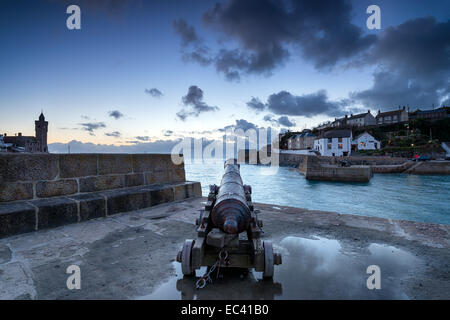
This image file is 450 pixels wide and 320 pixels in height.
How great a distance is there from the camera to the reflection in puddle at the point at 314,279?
Answer: 2.01m

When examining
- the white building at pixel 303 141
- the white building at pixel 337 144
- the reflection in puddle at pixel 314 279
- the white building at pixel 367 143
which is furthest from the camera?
the white building at pixel 303 141

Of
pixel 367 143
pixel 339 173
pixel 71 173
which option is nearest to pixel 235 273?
pixel 71 173

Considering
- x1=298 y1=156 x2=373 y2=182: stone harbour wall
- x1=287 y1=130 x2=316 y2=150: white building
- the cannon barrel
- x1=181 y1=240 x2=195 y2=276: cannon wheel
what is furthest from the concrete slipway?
x1=287 y1=130 x2=316 y2=150: white building

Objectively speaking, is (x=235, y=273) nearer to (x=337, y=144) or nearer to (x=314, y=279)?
(x=314, y=279)

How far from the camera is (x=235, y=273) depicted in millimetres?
2443

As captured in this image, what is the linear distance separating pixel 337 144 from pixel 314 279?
66.6 meters

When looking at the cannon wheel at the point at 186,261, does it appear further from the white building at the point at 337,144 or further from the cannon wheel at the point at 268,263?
the white building at the point at 337,144

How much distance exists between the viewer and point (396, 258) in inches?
108

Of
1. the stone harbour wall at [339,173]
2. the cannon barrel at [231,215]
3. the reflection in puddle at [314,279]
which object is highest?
the cannon barrel at [231,215]

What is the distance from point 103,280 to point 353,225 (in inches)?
152

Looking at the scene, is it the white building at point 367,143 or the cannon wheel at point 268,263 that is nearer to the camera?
the cannon wheel at point 268,263

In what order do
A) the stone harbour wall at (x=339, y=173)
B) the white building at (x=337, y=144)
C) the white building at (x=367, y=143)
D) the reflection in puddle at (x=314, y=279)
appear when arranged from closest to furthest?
the reflection in puddle at (x=314, y=279), the stone harbour wall at (x=339, y=173), the white building at (x=337, y=144), the white building at (x=367, y=143)

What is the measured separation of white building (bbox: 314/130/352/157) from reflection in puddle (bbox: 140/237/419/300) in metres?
64.9

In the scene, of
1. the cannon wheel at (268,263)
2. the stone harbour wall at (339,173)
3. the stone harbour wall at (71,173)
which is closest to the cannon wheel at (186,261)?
the cannon wheel at (268,263)
